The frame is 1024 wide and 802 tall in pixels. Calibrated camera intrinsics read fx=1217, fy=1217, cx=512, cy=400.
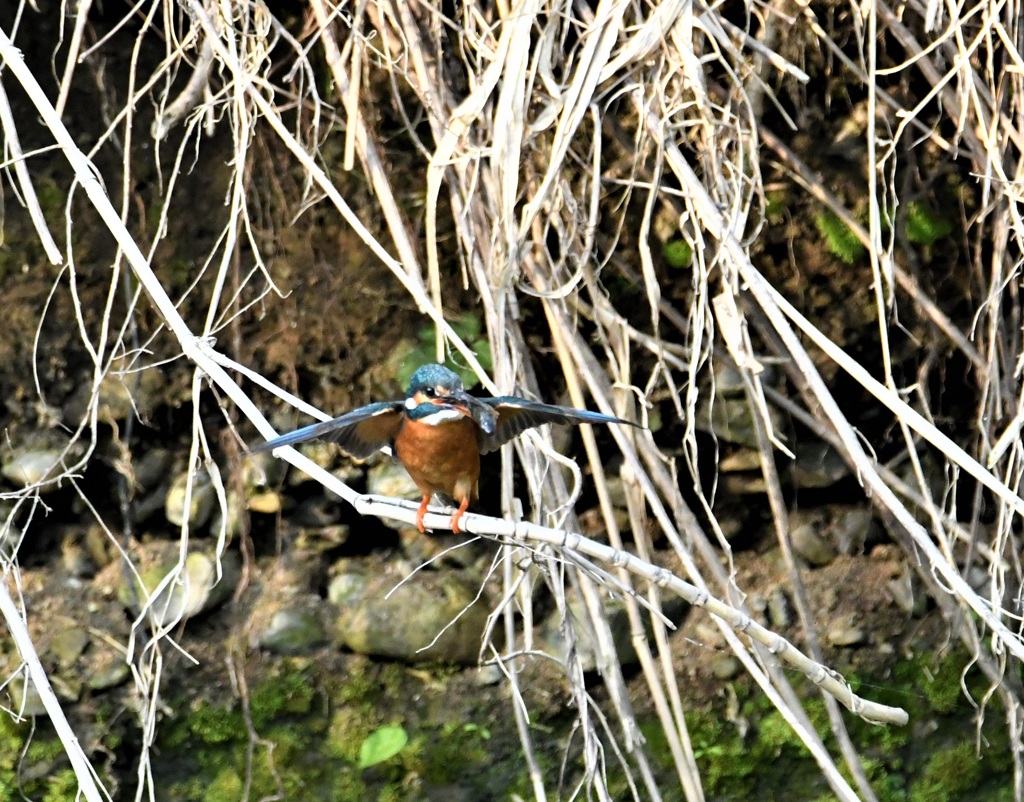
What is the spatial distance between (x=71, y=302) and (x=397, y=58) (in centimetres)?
129

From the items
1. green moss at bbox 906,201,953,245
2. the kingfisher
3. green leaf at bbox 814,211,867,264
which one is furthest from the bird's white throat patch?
green moss at bbox 906,201,953,245

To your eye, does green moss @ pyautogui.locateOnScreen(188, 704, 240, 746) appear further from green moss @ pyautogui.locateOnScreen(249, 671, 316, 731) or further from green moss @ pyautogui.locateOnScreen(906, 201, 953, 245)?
green moss @ pyautogui.locateOnScreen(906, 201, 953, 245)

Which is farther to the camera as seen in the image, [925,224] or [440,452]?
[925,224]

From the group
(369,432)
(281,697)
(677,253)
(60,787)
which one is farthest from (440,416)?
(60,787)

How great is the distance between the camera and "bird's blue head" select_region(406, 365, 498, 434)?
236 centimetres

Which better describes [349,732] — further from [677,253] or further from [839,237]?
[839,237]

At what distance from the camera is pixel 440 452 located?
2.48 m

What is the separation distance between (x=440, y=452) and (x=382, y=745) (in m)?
1.28

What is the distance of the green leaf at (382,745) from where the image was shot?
134 inches

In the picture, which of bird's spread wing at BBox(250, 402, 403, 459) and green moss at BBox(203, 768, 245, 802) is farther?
green moss at BBox(203, 768, 245, 802)

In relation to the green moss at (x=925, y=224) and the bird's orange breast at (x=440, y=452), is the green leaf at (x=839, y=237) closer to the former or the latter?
the green moss at (x=925, y=224)

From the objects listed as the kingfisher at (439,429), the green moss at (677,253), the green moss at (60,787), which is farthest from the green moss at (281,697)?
the green moss at (677,253)

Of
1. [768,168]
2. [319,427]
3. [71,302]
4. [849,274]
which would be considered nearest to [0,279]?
[71,302]

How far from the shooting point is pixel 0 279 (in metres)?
3.51
